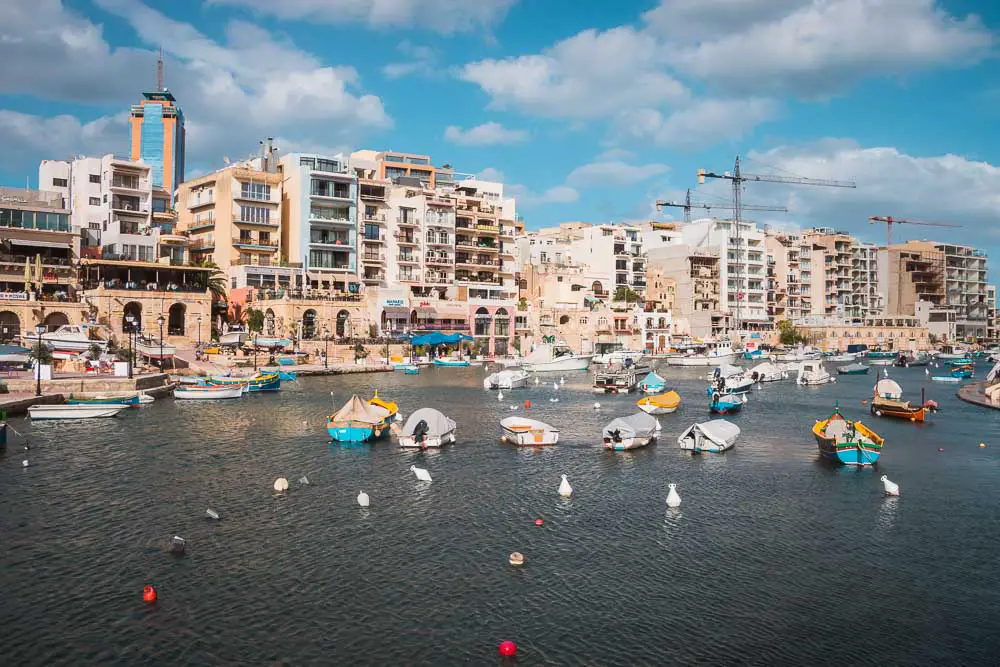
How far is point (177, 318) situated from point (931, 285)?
555 ft

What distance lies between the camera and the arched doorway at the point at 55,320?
2960 inches

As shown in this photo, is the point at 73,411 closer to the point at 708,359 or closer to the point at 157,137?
the point at 708,359

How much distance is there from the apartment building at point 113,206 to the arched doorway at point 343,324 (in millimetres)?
18880

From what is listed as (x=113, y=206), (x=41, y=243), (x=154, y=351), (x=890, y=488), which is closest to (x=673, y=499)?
(x=890, y=488)

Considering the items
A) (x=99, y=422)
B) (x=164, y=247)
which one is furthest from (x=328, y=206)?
(x=99, y=422)

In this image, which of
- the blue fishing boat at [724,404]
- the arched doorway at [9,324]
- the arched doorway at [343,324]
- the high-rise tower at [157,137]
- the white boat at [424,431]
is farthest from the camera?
the high-rise tower at [157,137]

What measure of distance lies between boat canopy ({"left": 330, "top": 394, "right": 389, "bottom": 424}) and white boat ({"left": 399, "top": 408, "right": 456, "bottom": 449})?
254cm

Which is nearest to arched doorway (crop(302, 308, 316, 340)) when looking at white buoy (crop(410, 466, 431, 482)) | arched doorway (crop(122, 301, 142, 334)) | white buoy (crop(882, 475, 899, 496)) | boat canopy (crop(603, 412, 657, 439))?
arched doorway (crop(122, 301, 142, 334))

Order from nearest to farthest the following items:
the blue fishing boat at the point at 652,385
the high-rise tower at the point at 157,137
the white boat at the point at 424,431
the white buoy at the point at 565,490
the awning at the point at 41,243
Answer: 1. the white buoy at the point at 565,490
2. the white boat at the point at 424,431
3. the blue fishing boat at the point at 652,385
4. the awning at the point at 41,243
5. the high-rise tower at the point at 157,137

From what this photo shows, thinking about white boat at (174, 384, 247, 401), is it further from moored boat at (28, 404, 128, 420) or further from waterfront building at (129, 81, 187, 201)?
waterfront building at (129, 81, 187, 201)

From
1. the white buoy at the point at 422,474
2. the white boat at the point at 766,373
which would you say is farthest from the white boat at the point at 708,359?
the white buoy at the point at 422,474

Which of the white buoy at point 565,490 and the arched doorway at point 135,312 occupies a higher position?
the arched doorway at point 135,312

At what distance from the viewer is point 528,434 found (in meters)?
39.4

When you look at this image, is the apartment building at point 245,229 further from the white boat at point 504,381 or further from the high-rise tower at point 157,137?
the high-rise tower at point 157,137
